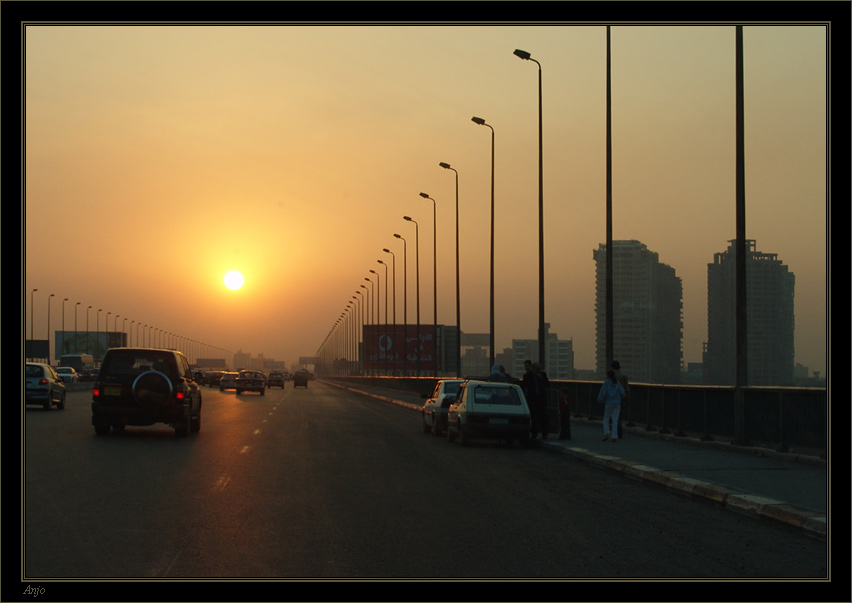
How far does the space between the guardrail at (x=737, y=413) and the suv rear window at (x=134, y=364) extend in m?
9.48

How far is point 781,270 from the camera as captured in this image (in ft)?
132

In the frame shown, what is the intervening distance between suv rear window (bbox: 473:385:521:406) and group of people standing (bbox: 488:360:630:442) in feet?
3.79

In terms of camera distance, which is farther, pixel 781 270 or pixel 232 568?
pixel 781 270

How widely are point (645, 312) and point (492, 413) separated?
36.0m

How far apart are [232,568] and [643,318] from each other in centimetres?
5203

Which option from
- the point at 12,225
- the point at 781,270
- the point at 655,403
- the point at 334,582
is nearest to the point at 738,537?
the point at 334,582

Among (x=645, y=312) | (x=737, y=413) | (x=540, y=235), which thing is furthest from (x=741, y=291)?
(x=645, y=312)

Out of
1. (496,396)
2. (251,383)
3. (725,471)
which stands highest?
(496,396)

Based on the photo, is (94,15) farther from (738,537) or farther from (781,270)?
(781,270)

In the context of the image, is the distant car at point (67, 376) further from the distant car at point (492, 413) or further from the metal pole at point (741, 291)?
the metal pole at point (741, 291)

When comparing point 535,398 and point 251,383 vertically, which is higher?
point 535,398

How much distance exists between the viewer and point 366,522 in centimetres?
1070

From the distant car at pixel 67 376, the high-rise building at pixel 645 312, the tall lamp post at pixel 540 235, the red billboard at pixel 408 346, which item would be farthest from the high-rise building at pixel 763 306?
the red billboard at pixel 408 346

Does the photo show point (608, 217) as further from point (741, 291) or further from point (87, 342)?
point (87, 342)
